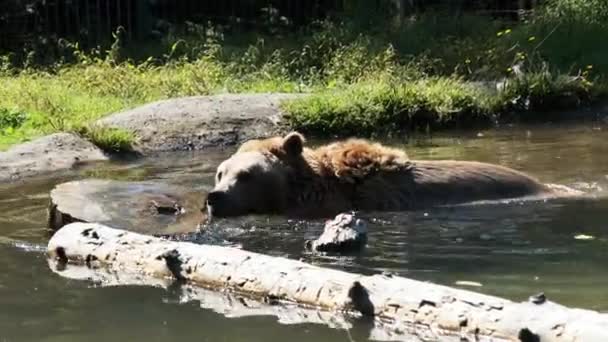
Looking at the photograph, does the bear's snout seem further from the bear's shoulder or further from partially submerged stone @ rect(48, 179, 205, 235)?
the bear's shoulder

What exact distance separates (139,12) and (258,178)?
13.3 meters

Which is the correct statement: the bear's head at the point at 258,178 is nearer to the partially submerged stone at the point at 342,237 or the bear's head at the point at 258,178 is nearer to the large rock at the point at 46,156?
the partially submerged stone at the point at 342,237

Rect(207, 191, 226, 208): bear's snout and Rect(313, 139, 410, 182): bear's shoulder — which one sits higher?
Rect(313, 139, 410, 182): bear's shoulder

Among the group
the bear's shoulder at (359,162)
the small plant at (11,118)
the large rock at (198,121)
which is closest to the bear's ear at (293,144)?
the bear's shoulder at (359,162)

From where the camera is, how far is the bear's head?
9.09 m

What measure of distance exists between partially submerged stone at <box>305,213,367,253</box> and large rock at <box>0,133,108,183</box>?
4565mm

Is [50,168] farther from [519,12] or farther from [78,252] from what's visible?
[519,12]

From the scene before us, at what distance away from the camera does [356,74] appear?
16.9 metres

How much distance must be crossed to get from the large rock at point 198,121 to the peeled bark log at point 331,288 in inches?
229

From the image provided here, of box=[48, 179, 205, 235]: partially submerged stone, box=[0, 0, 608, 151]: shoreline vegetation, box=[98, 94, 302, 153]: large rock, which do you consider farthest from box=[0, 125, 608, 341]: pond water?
box=[0, 0, 608, 151]: shoreline vegetation

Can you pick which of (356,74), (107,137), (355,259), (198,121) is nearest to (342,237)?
(355,259)

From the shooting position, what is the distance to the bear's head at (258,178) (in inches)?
358

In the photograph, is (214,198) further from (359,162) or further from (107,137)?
(107,137)

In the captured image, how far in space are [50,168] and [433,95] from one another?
5.04 metres
